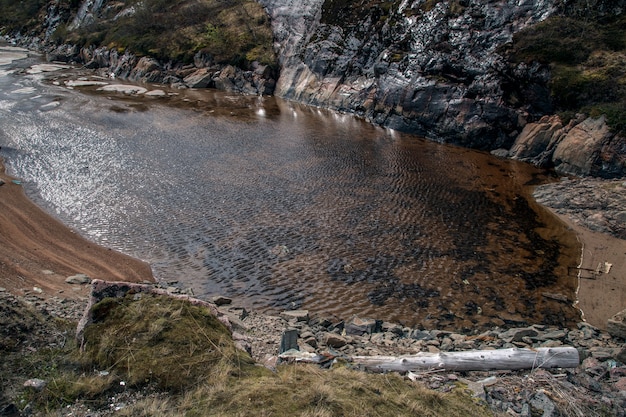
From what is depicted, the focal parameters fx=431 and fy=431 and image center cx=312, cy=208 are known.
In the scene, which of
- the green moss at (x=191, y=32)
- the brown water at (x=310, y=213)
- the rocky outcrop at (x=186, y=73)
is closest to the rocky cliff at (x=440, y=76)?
the brown water at (x=310, y=213)

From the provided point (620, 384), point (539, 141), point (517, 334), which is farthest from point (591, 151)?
point (620, 384)

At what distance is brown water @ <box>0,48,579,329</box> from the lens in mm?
14586

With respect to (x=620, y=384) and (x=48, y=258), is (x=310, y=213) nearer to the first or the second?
(x=48, y=258)

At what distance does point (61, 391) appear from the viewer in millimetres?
6547

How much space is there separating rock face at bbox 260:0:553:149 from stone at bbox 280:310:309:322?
76.8 feet

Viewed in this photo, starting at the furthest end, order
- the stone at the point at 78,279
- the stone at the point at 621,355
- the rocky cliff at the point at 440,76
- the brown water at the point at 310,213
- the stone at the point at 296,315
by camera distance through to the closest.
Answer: the rocky cliff at the point at 440,76 → the brown water at the point at 310,213 → the stone at the point at 78,279 → the stone at the point at 296,315 → the stone at the point at 621,355

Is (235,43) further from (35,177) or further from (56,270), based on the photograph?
(56,270)

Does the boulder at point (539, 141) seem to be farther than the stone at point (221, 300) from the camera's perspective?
Yes

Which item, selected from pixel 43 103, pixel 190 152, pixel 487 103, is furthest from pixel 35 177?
pixel 487 103

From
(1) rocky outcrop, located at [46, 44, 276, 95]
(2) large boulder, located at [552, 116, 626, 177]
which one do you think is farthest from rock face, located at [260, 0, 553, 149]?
(2) large boulder, located at [552, 116, 626, 177]

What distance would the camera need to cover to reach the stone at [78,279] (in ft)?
44.6

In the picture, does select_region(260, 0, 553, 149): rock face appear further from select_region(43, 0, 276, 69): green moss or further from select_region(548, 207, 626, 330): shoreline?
select_region(548, 207, 626, 330): shoreline

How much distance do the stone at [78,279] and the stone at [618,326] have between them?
51.9ft

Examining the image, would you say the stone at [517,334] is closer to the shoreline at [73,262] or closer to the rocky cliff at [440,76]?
the shoreline at [73,262]
